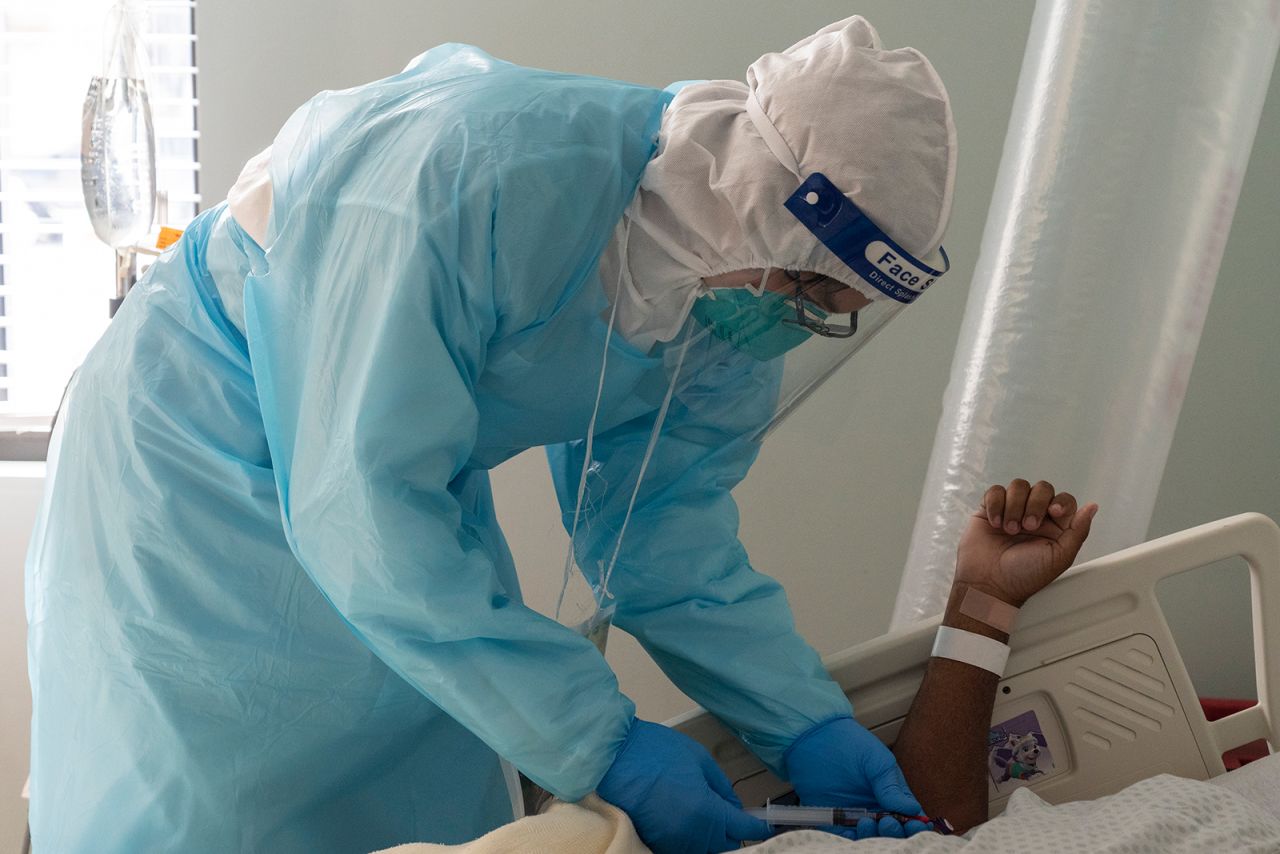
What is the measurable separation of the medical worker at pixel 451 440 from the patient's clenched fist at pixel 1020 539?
0.84ft

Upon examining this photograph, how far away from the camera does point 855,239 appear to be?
1.03m

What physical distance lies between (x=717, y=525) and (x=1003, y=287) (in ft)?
1.74

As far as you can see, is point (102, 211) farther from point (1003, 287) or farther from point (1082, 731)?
point (1082, 731)

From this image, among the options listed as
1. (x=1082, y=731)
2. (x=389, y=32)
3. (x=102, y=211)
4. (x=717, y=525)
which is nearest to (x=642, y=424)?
(x=717, y=525)

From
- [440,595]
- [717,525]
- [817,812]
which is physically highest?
[440,595]

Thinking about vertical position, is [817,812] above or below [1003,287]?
below

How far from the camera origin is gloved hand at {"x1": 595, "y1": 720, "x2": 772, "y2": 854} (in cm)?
108

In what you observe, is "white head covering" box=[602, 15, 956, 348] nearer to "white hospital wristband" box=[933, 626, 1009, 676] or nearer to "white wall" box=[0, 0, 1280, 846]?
"white hospital wristband" box=[933, 626, 1009, 676]

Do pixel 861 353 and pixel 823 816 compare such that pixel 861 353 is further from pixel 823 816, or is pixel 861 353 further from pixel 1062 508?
pixel 823 816

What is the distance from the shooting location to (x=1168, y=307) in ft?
4.85

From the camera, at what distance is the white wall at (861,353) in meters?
2.40

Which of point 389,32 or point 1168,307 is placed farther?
point 389,32

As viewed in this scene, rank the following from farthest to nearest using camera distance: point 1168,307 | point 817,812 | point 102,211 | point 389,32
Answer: point 389,32, point 102,211, point 1168,307, point 817,812

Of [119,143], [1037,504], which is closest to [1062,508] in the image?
[1037,504]
